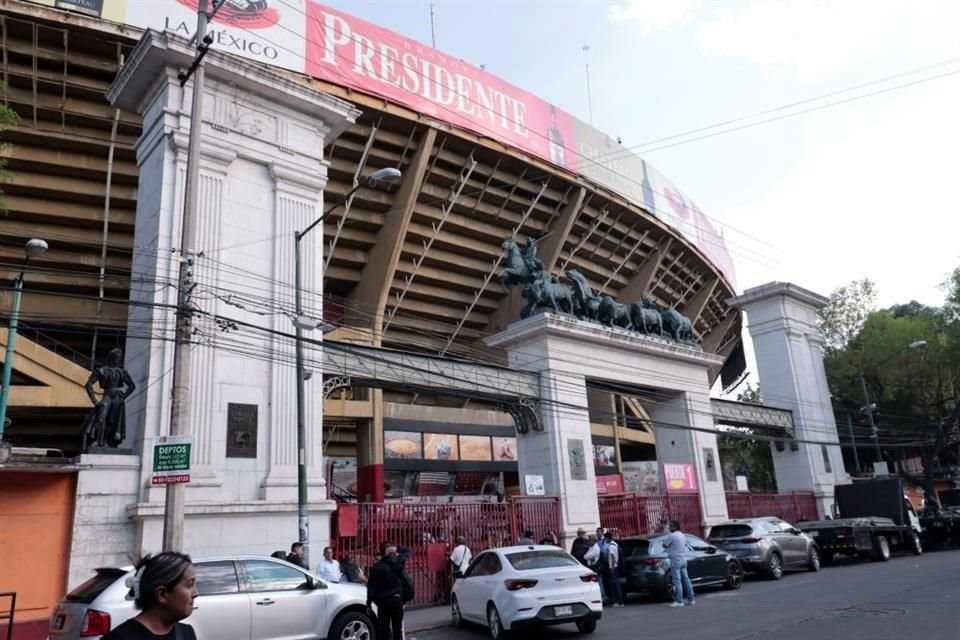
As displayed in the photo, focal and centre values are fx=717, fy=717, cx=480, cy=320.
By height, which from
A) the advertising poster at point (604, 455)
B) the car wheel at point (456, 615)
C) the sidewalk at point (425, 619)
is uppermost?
the advertising poster at point (604, 455)

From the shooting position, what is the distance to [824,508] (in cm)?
3106

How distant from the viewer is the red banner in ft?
83.6

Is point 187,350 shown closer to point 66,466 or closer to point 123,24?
point 66,466

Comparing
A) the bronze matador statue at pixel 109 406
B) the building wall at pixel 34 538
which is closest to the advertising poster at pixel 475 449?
the bronze matador statue at pixel 109 406

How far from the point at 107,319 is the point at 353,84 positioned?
1187cm

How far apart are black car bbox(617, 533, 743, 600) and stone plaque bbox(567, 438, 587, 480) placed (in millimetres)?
3564

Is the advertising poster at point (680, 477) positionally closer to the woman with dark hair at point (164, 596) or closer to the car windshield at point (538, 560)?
the car windshield at point (538, 560)

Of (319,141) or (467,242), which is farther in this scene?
(467,242)

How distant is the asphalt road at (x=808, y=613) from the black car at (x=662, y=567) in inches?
13.0

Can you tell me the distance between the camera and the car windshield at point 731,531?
733 inches

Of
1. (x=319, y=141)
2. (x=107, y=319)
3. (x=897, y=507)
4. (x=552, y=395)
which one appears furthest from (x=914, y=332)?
(x=107, y=319)

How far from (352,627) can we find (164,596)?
8.04 metres

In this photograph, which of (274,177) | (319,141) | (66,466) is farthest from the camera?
(319,141)

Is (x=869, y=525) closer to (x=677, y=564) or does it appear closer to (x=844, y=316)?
(x=677, y=564)
